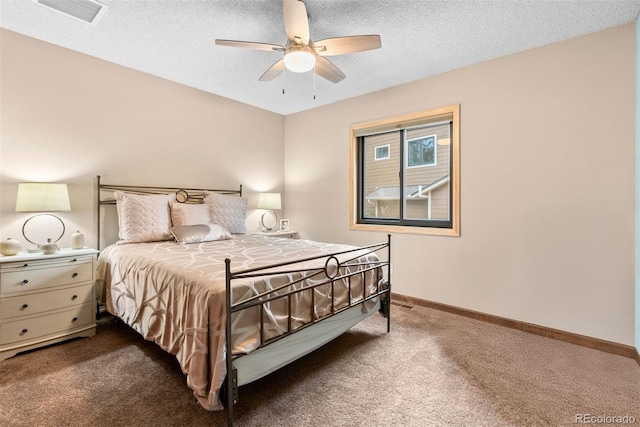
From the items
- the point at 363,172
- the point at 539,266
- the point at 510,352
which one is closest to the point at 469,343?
the point at 510,352

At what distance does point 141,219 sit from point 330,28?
2.40 m

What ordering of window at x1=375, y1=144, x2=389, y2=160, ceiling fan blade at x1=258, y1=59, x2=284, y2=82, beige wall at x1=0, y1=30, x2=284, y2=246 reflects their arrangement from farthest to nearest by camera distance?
window at x1=375, y1=144, x2=389, y2=160 → beige wall at x1=0, y1=30, x2=284, y2=246 → ceiling fan blade at x1=258, y1=59, x2=284, y2=82

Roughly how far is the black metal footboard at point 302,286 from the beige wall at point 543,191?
1.05 meters

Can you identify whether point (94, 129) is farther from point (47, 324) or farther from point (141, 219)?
point (47, 324)

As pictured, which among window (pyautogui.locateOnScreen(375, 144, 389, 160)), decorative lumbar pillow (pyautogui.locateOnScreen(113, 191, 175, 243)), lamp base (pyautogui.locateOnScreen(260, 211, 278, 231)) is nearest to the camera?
decorative lumbar pillow (pyautogui.locateOnScreen(113, 191, 175, 243))

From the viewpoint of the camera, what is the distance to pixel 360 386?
1.90m

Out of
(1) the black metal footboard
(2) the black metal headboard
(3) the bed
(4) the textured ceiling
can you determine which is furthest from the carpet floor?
(4) the textured ceiling

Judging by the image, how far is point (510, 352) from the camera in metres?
2.35

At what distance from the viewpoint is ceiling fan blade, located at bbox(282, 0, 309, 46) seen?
1.82 meters

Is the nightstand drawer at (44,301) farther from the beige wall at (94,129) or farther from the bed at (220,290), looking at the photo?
the beige wall at (94,129)

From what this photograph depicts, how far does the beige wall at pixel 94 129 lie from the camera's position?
2.56 meters

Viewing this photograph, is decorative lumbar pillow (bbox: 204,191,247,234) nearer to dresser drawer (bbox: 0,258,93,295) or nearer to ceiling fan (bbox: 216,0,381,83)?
dresser drawer (bbox: 0,258,93,295)

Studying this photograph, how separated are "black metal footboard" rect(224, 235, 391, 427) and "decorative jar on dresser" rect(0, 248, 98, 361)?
177cm

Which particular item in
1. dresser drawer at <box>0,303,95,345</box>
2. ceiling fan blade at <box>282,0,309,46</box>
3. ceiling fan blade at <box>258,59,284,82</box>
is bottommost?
dresser drawer at <box>0,303,95,345</box>
